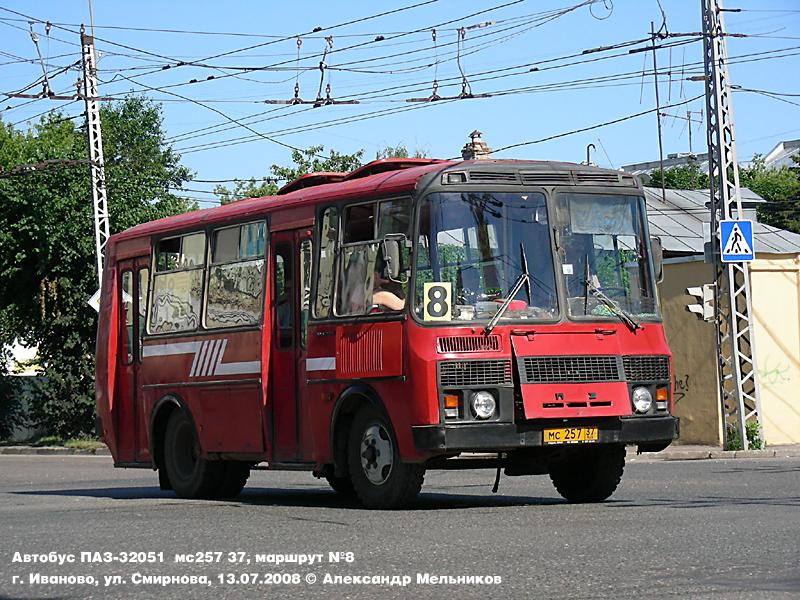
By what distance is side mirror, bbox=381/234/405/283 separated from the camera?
1424 centimetres

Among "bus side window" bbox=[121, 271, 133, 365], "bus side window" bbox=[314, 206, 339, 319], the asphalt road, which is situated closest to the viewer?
the asphalt road

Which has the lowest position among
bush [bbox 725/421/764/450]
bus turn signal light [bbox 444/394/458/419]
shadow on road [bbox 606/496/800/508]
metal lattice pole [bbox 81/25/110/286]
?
shadow on road [bbox 606/496/800/508]

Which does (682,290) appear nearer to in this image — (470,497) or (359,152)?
(470,497)

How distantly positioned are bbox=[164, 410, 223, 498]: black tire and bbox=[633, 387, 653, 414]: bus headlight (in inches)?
211

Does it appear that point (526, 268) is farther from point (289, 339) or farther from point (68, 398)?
point (68, 398)

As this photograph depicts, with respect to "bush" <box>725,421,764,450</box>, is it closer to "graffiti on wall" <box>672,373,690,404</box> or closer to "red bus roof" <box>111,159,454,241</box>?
"graffiti on wall" <box>672,373,690,404</box>

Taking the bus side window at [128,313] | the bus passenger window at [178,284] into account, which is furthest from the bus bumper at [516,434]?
the bus side window at [128,313]

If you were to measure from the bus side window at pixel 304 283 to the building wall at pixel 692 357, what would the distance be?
16462 millimetres

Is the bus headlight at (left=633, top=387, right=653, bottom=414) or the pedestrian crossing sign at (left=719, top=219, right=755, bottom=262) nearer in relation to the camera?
the bus headlight at (left=633, top=387, right=653, bottom=414)

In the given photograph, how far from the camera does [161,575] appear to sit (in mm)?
9570

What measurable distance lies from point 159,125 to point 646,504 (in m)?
92.8

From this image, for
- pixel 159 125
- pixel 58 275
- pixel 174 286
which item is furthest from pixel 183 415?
pixel 159 125

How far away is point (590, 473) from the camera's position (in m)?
15.5

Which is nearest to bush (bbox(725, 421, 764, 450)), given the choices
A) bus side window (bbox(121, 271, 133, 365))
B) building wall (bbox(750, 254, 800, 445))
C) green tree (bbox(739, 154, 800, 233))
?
building wall (bbox(750, 254, 800, 445))
